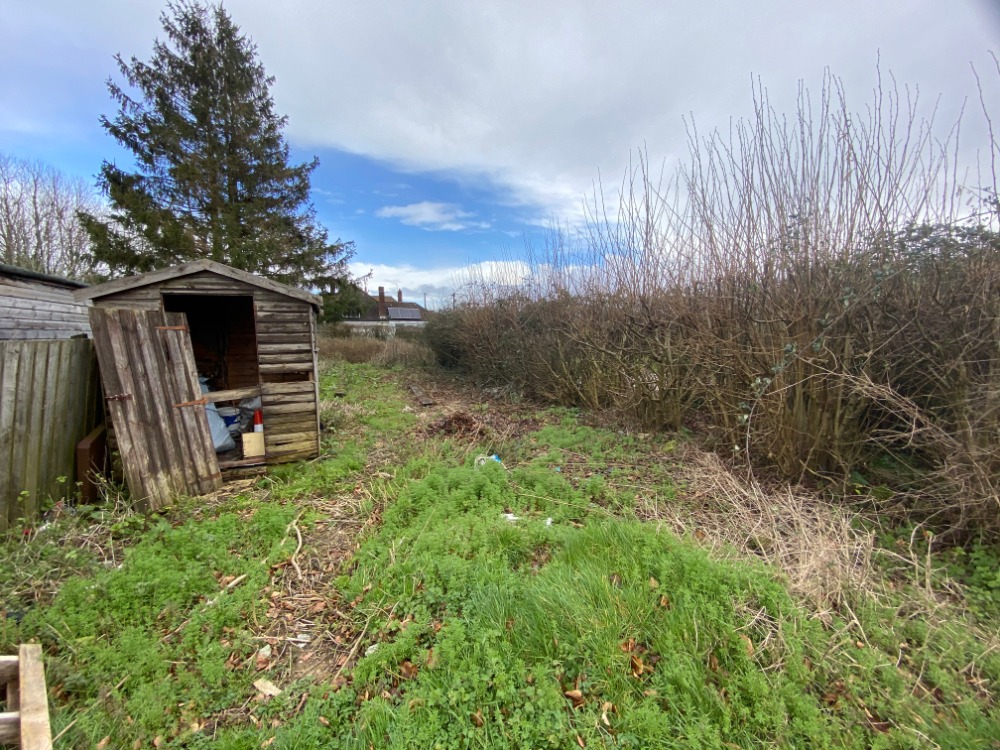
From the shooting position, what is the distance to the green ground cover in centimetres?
183

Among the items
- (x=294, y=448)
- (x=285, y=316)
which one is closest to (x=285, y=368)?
(x=285, y=316)

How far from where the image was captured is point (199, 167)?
1205 centimetres

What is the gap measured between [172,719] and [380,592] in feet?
3.79

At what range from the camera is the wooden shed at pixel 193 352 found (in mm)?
3975

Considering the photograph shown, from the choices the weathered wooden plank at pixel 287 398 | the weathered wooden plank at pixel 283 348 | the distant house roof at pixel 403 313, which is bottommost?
the weathered wooden plank at pixel 287 398

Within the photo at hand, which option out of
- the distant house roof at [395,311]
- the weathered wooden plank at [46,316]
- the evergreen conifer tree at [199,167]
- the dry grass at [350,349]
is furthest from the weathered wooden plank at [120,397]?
the distant house roof at [395,311]

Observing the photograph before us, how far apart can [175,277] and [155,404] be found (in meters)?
1.55

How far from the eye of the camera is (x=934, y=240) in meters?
3.43

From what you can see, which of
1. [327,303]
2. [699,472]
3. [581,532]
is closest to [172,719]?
[581,532]

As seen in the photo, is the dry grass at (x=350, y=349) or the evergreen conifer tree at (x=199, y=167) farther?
the dry grass at (x=350, y=349)

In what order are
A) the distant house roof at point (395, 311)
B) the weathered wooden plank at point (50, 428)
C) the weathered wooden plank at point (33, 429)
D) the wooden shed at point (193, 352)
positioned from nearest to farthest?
the weathered wooden plank at point (33, 429)
the weathered wooden plank at point (50, 428)
the wooden shed at point (193, 352)
the distant house roof at point (395, 311)

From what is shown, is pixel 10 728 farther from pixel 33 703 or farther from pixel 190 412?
pixel 190 412

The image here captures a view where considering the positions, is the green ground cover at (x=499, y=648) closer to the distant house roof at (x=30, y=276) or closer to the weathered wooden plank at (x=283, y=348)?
the weathered wooden plank at (x=283, y=348)

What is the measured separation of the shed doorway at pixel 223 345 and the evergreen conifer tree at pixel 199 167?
20.0 feet
